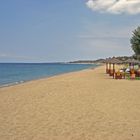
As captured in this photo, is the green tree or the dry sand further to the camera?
the green tree

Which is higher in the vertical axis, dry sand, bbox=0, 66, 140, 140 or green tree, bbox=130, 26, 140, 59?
green tree, bbox=130, 26, 140, 59

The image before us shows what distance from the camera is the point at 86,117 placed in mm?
8844

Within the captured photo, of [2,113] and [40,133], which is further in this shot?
[2,113]

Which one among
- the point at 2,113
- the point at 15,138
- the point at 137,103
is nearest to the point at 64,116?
the point at 2,113

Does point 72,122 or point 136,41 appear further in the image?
point 136,41

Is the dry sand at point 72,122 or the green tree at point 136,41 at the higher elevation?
the green tree at point 136,41

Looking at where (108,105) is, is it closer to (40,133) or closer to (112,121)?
(112,121)

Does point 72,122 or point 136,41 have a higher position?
point 136,41

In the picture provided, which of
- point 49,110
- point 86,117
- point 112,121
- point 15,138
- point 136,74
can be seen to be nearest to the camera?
point 15,138

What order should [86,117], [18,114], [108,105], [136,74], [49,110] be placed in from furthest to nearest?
1. [136,74]
2. [108,105]
3. [49,110]
4. [18,114]
5. [86,117]

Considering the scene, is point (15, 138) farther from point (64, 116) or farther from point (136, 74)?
point (136, 74)

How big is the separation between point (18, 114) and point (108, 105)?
3.25 m

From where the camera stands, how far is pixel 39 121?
8320 millimetres

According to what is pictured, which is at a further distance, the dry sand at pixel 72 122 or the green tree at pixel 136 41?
the green tree at pixel 136 41
